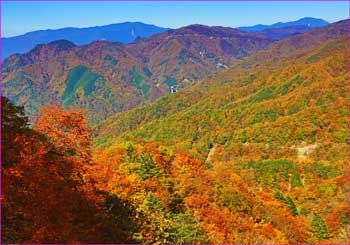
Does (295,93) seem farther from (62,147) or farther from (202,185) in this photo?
(62,147)

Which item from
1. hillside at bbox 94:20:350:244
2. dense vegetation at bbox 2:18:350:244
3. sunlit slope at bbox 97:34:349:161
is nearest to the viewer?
dense vegetation at bbox 2:18:350:244

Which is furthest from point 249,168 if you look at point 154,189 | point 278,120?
point 154,189

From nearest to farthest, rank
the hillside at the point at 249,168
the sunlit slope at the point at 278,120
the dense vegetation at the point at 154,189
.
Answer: the dense vegetation at the point at 154,189
the hillside at the point at 249,168
the sunlit slope at the point at 278,120

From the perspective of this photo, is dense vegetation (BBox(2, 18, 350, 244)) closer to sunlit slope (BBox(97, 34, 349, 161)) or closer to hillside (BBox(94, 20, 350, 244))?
Result: hillside (BBox(94, 20, 350, 244))

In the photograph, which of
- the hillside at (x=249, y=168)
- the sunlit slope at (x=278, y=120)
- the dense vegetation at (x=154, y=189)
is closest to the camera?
the dense vegetation at (x=154, y=189)

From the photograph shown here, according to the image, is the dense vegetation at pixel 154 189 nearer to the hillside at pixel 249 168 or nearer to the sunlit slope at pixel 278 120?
the hillside at pixel 249 168

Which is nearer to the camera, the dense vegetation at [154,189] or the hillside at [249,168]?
the dense vegetation at [154,189]

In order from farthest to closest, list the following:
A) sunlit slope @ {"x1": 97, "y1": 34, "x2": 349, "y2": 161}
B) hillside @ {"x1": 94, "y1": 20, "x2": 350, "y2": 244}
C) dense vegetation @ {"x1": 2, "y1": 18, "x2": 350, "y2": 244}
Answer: sunlit slope @ {"x1": 97, "y1": 34, "x2": 349, "y2": 161}, hillside @ {"x1": 94, "y1": 20, "x2": 350, "y2": 244}, dense vegetation @ {"x1": 2, "y1": 18, "x2": 350, "y2": 244}

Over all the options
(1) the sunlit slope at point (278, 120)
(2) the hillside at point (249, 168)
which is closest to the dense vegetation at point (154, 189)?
(2) the hillside at point (249, 168)

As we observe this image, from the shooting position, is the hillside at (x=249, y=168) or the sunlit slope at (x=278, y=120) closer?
the hillside at (x=249, y=168)

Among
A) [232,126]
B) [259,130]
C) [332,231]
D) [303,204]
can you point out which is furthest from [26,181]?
[232,126]

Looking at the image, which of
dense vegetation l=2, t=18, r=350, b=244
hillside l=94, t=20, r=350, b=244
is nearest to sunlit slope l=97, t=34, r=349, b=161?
hillside l=94, t=20, r=350, b=244
